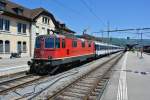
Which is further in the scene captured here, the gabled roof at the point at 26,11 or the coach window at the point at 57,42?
the gabled roof at the point at 26,11

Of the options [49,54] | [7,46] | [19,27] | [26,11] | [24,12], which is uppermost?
[26,11]

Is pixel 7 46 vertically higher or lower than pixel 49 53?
higher

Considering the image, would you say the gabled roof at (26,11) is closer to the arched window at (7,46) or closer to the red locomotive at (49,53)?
the arched window at (7,46)

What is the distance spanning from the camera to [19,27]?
4547cm

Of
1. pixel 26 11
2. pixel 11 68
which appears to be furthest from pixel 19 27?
pixel 11 68

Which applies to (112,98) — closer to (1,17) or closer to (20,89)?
(20,89)

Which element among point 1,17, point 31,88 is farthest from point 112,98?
point 1,17

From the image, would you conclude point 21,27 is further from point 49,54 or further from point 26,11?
point 49,54

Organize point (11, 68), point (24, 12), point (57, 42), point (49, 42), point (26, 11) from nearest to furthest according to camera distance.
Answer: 1. point (49, 42)
2. point (57, 42)
3. point (11, 68)
4. point (24, 12)
5. point (26, 11)

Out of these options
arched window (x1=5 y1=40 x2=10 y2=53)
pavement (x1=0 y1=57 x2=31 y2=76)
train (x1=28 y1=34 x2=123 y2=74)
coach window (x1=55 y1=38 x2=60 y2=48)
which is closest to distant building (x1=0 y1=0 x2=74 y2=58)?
arched window (x1=5 y1=40 x2=10 y2=53)

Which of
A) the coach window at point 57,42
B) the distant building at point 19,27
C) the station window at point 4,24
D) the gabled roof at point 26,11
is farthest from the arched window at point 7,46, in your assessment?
the coach window at point 57,42

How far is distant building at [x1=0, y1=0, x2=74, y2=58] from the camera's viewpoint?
40.8 metres

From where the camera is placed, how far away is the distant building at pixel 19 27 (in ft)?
134

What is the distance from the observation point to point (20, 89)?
1289 centimetres
